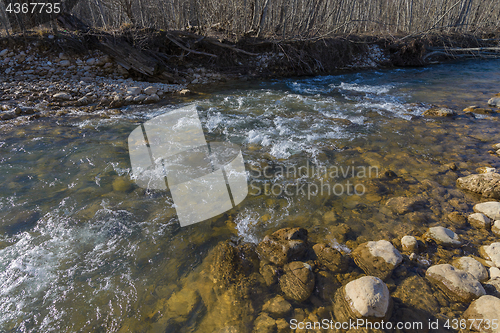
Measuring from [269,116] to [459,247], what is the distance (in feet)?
16.3

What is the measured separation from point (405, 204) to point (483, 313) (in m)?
1.62

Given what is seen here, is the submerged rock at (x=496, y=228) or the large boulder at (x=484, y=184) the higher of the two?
the large boulder at (x=484, y=184)

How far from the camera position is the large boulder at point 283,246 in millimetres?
2805

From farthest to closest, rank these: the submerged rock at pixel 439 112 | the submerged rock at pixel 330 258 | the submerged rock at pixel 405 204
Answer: the submerged rock at pixel 439 112 < the submerged rock at pixel 405 204 < the submerged rock at pixel 330 258

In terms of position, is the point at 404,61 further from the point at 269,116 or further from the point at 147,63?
the point at 147,63

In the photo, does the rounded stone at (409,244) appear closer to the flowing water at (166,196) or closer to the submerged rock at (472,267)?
the flowing water at (166,196)

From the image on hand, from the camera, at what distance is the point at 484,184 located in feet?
12.2

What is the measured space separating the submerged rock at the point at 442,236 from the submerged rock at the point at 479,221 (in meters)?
0.47

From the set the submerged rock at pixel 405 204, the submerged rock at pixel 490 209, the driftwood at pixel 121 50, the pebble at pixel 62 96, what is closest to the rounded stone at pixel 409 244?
the submerged rock at pixel 405 204

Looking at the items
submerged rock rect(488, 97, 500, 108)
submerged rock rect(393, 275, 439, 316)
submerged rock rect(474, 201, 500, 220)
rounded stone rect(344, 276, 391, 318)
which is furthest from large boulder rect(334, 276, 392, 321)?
submerged rock rect(488, 97, 500, 108)

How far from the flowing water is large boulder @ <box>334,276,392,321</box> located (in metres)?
0.70

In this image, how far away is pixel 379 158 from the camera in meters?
4.79

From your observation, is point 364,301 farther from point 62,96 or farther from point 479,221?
point 62,96

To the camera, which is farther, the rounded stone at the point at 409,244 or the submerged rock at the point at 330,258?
the rounded stone at the point at 409,244
